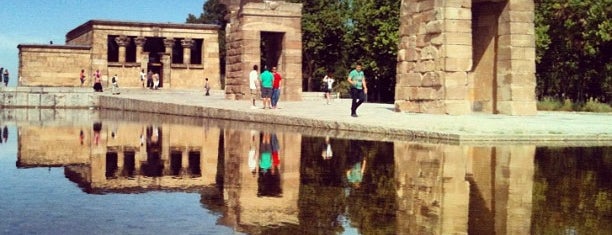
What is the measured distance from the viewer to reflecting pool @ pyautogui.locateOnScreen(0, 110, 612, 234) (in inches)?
246

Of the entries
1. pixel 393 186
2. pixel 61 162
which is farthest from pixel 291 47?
pixel 393 186

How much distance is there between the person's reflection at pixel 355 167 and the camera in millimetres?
9195

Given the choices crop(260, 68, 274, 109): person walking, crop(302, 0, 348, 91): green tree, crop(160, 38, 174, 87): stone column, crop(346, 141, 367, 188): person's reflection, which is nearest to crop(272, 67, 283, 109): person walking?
crop(260, 68, 274, 109): person walking

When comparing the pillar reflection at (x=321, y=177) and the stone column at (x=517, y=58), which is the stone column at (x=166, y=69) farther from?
the pillar reflection at (x=321, y=177)

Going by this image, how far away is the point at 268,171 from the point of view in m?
10.1

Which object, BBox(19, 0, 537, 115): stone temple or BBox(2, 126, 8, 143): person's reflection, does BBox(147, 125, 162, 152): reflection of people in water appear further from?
BBox(19, 0, 537, 115): stone temple

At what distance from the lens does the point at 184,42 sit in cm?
6031

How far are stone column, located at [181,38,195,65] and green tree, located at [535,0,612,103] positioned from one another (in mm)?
25630

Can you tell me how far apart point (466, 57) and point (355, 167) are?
12.8 meters

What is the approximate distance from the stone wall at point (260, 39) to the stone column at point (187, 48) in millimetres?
24764

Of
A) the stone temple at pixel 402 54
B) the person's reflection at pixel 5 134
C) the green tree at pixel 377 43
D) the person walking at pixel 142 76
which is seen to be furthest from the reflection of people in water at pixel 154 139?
the person walking at pixel 142 76

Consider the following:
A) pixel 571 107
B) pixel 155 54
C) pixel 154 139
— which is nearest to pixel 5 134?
pixel 154 139

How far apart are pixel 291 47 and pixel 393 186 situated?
86.8 feet

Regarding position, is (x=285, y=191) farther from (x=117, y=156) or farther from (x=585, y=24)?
(x=585, y=24)
